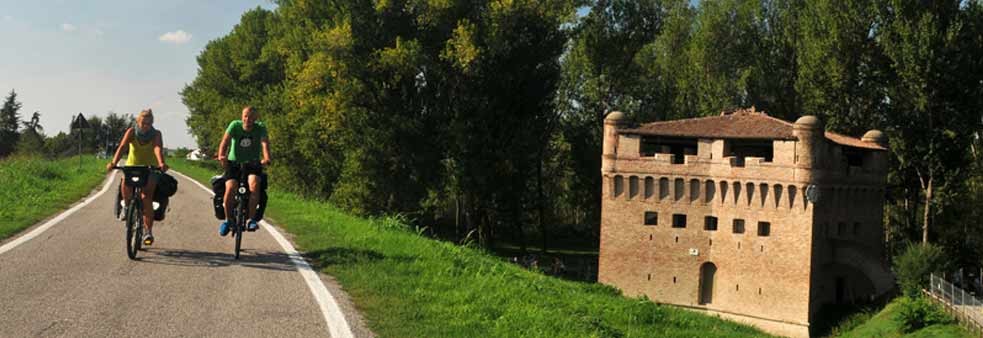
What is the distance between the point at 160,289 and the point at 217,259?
201 cm

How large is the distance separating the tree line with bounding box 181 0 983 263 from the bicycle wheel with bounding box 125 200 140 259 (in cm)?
2752

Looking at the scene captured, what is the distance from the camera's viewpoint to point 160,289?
298 inches

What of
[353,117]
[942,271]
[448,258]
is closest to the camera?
[448,258]

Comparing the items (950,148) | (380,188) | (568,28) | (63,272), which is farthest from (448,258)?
(950,148)

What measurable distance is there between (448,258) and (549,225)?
170 ft

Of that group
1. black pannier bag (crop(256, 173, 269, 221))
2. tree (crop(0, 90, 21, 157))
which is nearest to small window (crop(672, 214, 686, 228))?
black pannier bag (crop(256, 173, 269, 221))

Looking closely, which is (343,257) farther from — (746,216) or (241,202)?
(746,216)

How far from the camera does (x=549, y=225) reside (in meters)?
62.4

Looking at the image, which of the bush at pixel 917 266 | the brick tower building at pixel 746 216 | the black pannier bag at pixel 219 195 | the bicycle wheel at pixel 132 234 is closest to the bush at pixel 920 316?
the bush at pixel 917 266

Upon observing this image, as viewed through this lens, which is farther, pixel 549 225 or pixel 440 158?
pixel 549 225

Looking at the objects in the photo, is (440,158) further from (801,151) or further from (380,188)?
(801,151)

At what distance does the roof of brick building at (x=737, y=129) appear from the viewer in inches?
1468

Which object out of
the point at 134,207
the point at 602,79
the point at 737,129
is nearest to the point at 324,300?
the point at 134,207

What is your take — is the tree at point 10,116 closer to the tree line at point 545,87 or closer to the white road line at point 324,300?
Answer: the tree line at point 545,87
